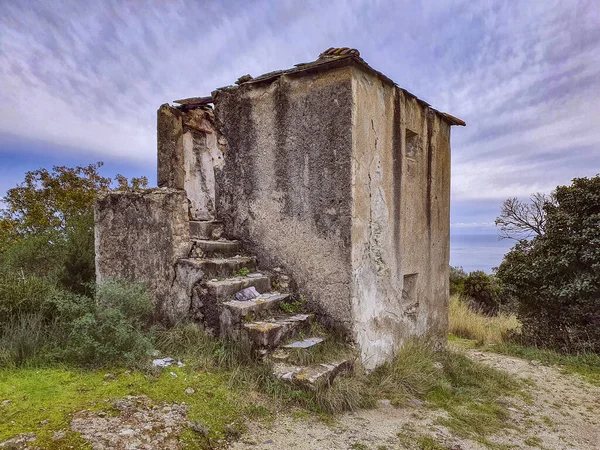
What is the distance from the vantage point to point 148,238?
5.04m

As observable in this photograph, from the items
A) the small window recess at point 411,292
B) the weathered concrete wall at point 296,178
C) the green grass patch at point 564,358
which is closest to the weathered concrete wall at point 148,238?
the weathered concrete wall at point 296,178

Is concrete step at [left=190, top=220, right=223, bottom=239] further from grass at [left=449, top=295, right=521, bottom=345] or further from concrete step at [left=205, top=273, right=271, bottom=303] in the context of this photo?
grass at [left=449, top=295, right=521, bottom=345]

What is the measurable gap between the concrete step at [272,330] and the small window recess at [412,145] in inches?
123

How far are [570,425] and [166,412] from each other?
13.6ft

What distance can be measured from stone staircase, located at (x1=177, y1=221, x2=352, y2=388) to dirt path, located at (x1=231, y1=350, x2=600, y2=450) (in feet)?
1.55

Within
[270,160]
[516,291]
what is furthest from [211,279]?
[516,291]

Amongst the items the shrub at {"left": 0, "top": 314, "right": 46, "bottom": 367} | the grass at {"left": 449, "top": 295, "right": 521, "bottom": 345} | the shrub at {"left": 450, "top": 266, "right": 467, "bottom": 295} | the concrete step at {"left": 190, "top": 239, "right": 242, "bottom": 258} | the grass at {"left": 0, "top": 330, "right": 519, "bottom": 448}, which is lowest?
the grass at {"left": 449, "top": 295, "right": 521, "bottom": 345}

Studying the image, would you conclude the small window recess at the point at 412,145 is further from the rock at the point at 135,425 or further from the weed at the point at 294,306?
the rock at the point at 135,425

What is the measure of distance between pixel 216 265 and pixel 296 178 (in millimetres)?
1433

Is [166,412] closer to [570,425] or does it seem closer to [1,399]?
[1,399]

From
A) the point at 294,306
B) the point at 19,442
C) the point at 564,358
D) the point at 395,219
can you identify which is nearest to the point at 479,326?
the point at 564,358

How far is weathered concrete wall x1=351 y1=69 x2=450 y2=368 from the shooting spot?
483cm

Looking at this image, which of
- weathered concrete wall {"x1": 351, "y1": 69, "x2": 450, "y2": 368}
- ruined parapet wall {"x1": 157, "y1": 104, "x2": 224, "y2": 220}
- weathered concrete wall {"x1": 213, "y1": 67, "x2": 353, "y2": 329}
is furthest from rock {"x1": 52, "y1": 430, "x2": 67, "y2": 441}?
ruined parapet wall {"x1": 157, "y1": 104, "x2": 224, "y2": 220}

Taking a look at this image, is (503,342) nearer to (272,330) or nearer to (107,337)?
(272,330)
